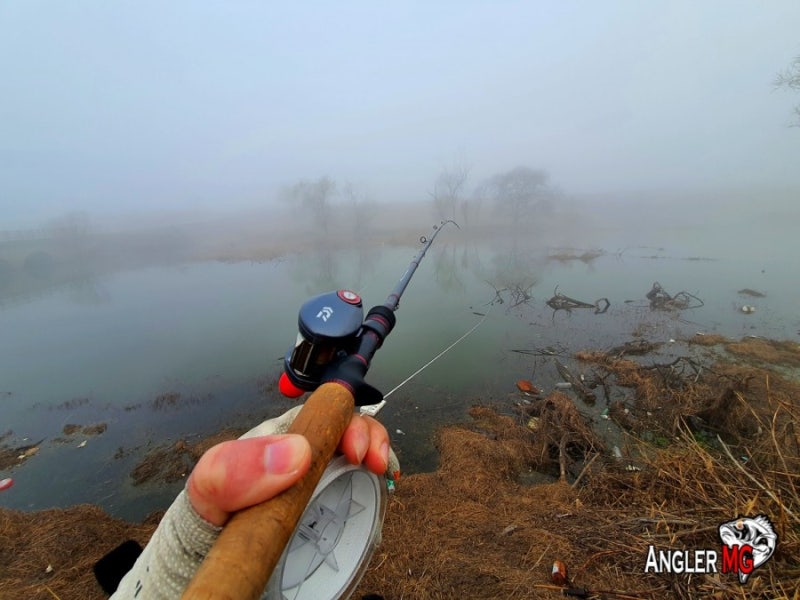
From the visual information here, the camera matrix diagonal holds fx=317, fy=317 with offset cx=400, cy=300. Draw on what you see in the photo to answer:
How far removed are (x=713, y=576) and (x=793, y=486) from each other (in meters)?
1.10

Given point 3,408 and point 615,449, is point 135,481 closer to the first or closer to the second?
point 3,408

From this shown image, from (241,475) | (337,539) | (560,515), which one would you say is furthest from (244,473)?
(560,515)

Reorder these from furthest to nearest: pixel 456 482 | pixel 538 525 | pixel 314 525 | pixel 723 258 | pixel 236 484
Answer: pixel 723 258, pixel 456 482, pixel 538 525, pixel 314 525, pixel 236 484

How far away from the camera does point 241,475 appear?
104 cm

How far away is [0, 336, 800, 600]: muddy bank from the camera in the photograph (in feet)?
9.61

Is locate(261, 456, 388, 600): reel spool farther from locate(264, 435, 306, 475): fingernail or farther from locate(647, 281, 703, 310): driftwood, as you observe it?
locate(647, 281, 703, 310): driftwood

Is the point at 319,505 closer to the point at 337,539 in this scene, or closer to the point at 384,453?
the point at 337,539

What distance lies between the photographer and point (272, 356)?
528 inches

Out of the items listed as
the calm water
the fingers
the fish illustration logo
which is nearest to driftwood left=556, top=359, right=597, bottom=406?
the calm water

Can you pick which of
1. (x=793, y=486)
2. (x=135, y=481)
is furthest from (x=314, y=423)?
(x=135, y=481)

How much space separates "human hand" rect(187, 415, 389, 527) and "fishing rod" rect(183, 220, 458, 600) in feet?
0.15

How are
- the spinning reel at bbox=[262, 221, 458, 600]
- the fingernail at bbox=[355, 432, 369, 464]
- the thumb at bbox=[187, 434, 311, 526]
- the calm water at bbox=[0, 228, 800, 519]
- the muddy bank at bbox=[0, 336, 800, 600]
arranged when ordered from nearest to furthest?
the thumb at bbox=[187, 434, 311, 526] → the fingernail at bbox=[355, 432, 369, 464] → the spinning reel at bbox=[262, 221, 458, 600] → the muddy bank at bbox=[0, 336, 800, 600] → the calm water at bbox=[0, 228, 800, 519]

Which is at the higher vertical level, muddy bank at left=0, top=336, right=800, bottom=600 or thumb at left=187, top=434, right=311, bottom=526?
thumb at left=187, top=434, right=311, bottom=526

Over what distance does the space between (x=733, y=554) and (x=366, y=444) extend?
349 centimetres
